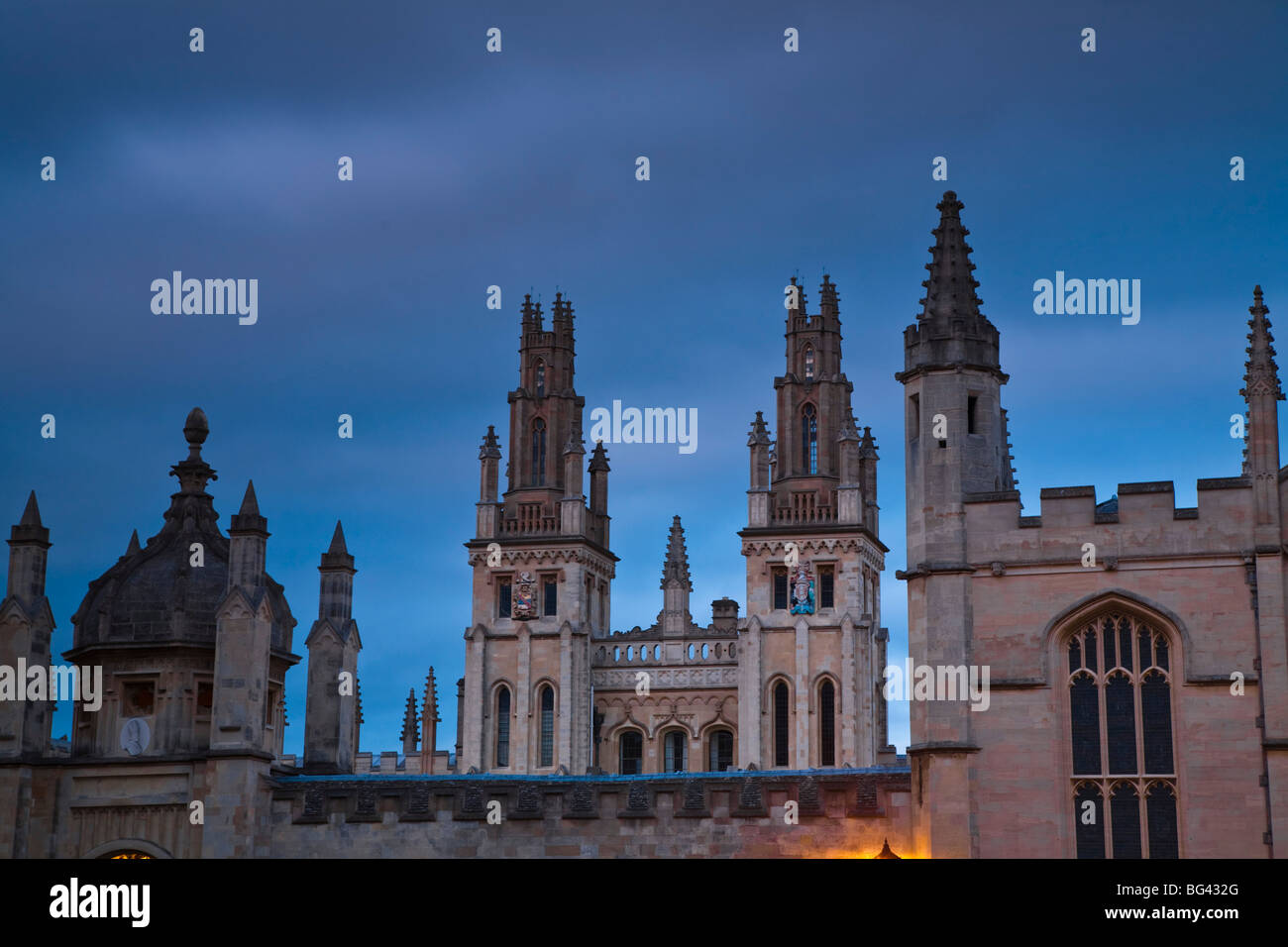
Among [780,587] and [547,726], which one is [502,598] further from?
[780,587]

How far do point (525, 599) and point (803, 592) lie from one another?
12.3m

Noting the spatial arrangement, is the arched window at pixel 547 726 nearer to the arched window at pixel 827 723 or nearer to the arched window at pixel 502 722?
the arched window at pixel 502 722

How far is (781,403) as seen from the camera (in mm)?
80750

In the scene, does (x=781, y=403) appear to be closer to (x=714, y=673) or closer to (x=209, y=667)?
(x=714, y=673)

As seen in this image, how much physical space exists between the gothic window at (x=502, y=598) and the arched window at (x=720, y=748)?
1042 centimetres

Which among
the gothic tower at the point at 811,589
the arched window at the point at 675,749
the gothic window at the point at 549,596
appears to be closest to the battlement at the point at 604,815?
the gothic tower at the point at 811,589

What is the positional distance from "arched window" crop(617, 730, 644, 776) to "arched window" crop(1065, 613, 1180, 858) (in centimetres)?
5364

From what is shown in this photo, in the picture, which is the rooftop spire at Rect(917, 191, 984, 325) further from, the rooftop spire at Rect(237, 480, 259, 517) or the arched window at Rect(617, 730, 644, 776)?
the arched window at Rect(617, 730, 644, 776)

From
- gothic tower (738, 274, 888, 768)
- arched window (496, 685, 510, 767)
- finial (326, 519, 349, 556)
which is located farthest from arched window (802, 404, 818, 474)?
finial (326, 519, 349, 556)

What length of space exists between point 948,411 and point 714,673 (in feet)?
169

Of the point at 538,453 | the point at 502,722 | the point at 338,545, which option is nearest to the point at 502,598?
the point at 502,722

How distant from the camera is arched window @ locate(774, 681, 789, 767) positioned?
7631 cm

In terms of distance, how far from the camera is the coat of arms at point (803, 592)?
254 feet
